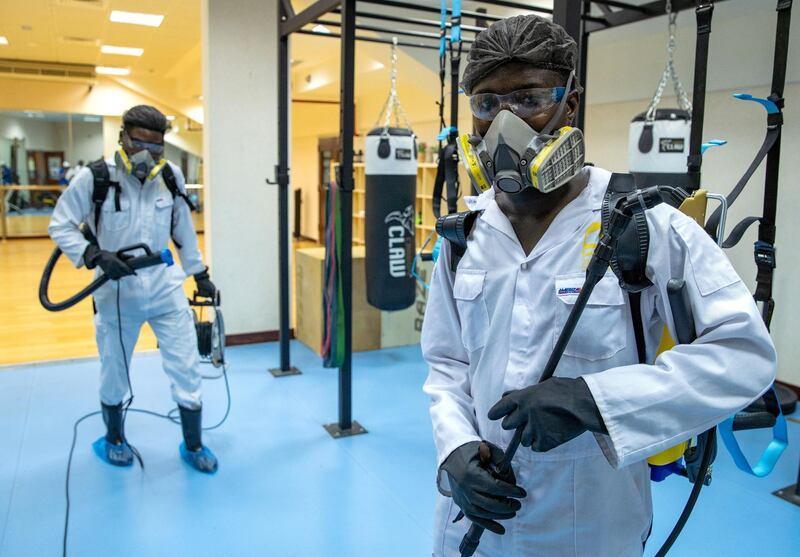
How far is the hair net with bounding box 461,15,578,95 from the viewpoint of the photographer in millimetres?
1188

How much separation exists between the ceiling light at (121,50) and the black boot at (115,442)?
9153 millimetres

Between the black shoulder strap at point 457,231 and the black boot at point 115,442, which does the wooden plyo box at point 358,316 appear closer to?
the black boot at point 115,442

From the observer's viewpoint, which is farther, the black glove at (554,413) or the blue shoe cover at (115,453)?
the blue shoe cover at (115,453)

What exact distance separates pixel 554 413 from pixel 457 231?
1.41ft

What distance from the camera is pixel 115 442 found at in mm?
3477

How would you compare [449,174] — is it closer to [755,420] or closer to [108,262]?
[108,262]

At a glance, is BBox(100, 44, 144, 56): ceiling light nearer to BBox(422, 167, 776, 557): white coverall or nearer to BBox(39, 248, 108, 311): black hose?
BBox(39, 248, 108, 311): black hose

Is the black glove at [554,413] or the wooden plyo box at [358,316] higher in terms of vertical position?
the black glove at [554,413]

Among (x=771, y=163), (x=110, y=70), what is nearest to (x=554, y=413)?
(x=771, y=163)

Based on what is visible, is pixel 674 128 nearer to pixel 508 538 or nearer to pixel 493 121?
pixel 493 121

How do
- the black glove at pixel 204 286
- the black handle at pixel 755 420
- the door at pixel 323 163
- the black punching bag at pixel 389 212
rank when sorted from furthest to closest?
the door at pixel 323 163 → the black punching bag at pixel 389 212 → the black glove at pixel 204 286 → the black handle at pixel 755 420

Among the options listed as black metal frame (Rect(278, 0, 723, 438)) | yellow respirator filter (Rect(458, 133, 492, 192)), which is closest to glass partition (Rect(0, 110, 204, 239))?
black metal frame (Rect(278, 0, 723, 438))

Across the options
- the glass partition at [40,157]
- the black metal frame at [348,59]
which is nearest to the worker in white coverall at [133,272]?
the black metal frame at [348,59]

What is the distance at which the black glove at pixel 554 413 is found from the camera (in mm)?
Result: 1018
